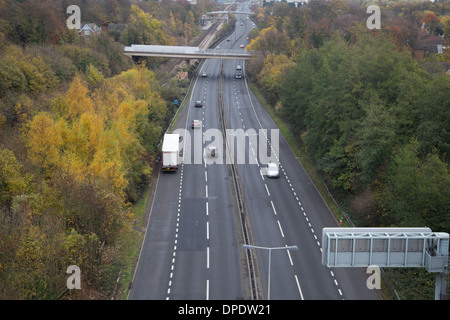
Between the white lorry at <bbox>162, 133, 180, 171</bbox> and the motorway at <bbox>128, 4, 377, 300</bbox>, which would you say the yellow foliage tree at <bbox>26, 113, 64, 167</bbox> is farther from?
the white lorry at <bbox>162, 133, 180, 171</bbox>

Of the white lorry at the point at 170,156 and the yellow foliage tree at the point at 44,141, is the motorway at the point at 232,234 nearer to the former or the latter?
the white lorry at the point at 170,156

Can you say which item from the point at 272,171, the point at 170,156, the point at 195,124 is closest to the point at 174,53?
the point at 195,124

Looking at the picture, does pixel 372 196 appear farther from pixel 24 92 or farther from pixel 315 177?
pixel 24 92

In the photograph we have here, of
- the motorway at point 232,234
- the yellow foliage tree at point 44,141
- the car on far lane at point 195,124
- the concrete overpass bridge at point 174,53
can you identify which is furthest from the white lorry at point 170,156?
the concrete overpass bridge at point 174,53

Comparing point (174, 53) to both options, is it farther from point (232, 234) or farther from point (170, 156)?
point (232, 234)

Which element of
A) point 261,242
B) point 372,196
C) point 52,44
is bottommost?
point 261,242

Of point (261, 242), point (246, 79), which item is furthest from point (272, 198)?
point (246, 79)

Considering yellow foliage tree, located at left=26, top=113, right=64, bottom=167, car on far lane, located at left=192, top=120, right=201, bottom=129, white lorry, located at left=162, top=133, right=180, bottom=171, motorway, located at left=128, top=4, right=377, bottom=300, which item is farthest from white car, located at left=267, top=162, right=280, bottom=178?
yellow foliage tree, located at left=26, top=113, right=64, bottom=167
